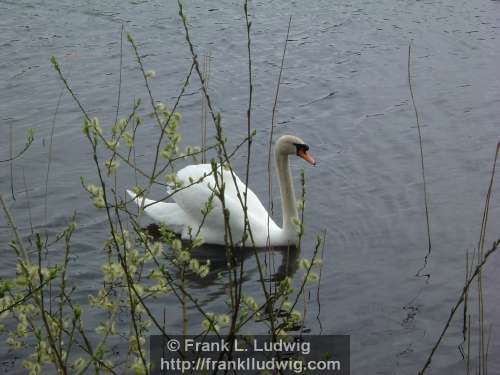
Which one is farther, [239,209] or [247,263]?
[239,209]

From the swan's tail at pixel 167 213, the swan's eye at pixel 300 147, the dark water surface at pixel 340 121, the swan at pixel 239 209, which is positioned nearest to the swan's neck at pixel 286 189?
the swan at pixel 239 209

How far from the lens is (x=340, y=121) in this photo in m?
10.3

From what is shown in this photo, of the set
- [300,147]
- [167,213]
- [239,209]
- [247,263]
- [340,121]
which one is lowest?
[247,263]

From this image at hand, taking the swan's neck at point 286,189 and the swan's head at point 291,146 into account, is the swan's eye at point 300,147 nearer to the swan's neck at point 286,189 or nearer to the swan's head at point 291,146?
the swan's head at point 291,146

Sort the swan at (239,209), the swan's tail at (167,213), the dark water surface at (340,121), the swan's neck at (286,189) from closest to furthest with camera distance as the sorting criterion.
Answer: the dark water surface at (340,121) → the swan at (239,209) → the swan's neck at (286,189) → the swan's tail at (167,213)

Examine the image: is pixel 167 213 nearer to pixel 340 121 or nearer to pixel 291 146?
pixel 291 146

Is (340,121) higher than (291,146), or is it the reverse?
(340,121)

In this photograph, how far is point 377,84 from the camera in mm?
11562

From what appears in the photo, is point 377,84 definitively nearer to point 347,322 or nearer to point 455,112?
point 455,112

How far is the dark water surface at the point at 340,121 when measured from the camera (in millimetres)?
6754

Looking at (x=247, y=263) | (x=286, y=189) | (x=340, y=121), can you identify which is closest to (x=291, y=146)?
(x=286, y=189)

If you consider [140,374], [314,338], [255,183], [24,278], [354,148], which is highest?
[354,148]

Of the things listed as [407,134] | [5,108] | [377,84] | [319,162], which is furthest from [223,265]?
[377,84]

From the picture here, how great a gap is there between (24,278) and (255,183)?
556cm
